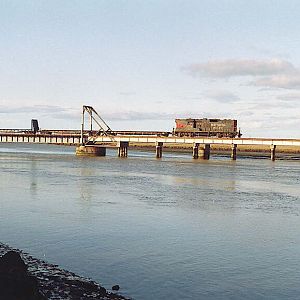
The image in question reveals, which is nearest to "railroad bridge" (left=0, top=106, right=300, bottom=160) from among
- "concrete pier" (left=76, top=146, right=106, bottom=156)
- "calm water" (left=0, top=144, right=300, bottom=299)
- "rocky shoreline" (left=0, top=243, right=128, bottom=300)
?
"concrete pier" (left=76, top=146, right=106, bottom=156)

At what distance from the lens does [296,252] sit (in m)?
22.1

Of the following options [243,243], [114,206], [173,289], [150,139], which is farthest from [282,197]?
[150,139]

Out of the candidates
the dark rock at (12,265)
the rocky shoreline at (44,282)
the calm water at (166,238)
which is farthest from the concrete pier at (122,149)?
the dark rock at (12,265)

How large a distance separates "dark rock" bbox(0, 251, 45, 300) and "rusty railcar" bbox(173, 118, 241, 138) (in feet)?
421

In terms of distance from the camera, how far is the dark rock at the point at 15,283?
12633 millimetres

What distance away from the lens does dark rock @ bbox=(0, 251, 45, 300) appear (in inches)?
497

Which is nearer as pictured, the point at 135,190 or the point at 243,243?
the point at 243,243

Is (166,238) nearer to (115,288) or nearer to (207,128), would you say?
(115,288)

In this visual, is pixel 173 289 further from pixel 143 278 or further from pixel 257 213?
pixel 257 213

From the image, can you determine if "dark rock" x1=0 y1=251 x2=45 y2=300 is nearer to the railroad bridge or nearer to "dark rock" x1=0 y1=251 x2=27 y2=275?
"dark rock" x1=0 y1=251 x2=27 y2=275

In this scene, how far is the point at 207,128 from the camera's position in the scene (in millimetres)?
142750

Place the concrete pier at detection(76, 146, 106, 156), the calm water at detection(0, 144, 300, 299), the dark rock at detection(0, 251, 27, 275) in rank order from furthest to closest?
1. the concrete pier at detection(76, 146, 106, 156)
2. the calm water at detection(0, 144, 300, 299)
3. the dark rock at detection(0, 251, 27, 275)

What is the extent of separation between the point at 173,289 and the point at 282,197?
30.0 meters

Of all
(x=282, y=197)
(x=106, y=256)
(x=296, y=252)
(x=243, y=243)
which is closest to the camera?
(x=106, y=256)
